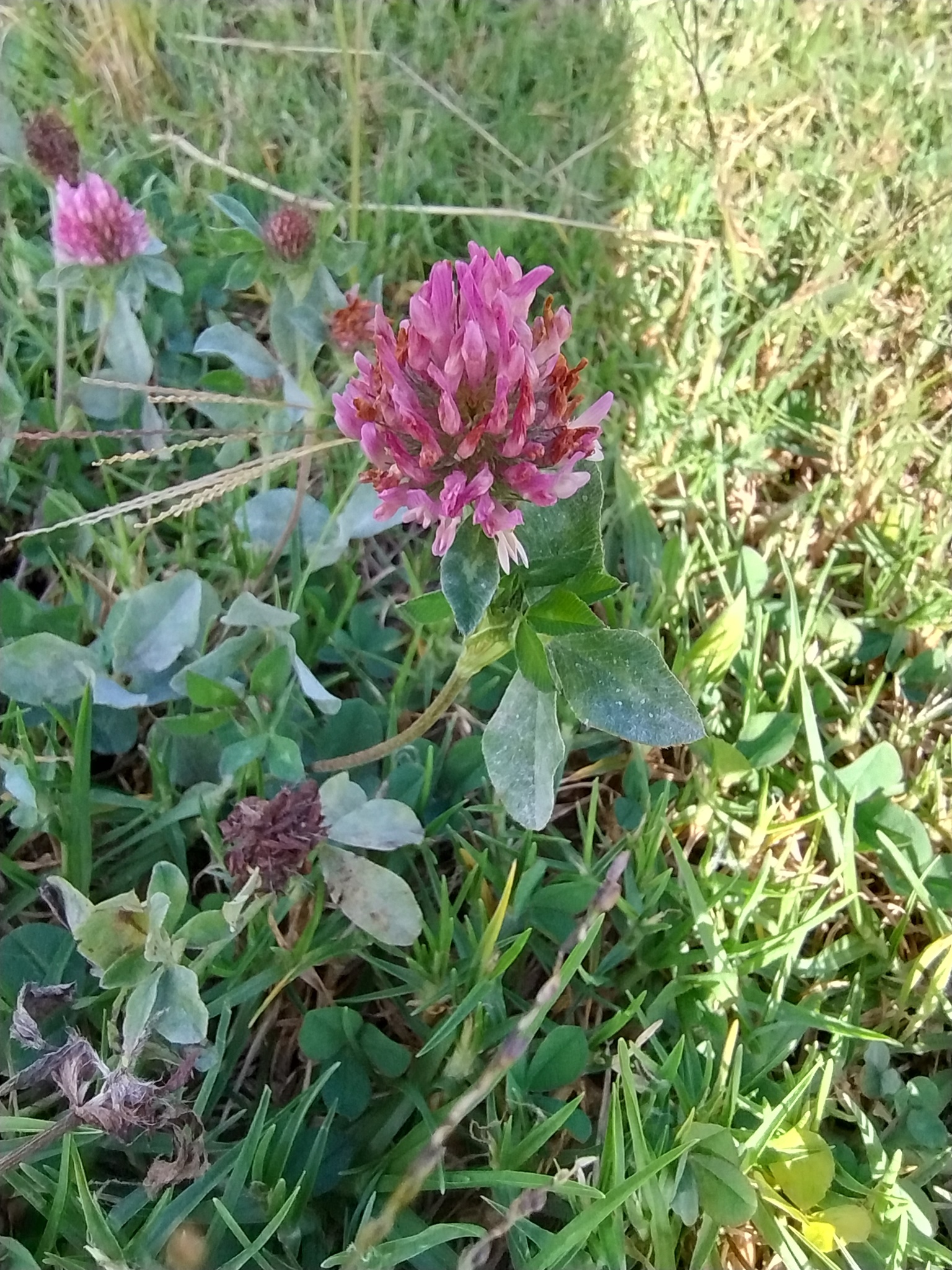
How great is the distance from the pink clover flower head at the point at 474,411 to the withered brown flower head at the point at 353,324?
14.0 inches

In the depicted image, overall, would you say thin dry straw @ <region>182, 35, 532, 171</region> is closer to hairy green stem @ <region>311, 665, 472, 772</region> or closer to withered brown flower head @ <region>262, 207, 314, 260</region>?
withered brown flower head @ <region>262, 207, 314, 260</region>

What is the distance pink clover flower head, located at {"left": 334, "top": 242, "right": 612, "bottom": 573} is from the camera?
0.65 meters

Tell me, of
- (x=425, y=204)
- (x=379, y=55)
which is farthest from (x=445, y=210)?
(x=379, y=55)

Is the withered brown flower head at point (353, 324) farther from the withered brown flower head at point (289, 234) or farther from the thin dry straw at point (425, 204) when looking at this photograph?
the thin dry straw at point (425, 204)

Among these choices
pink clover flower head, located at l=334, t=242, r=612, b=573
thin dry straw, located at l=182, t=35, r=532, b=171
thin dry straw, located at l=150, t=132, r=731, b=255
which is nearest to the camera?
pink clover flower head, located at l=334, t=242, r=612, b=573

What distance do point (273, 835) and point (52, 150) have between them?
2.79ft

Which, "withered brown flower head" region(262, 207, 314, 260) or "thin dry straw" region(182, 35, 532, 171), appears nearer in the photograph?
"withered brown flower head" region(262, 207, 314, 260)

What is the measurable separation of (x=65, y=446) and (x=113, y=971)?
0.67 m

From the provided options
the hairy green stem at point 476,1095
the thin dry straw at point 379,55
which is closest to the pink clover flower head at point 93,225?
the thin dry straw at point 379,55

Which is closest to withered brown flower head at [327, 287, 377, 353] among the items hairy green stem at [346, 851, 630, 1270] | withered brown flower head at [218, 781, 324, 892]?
withered brown flower head at [218, 781, 324, 892]

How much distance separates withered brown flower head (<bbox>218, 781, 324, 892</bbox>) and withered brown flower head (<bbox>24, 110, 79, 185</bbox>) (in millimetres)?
780

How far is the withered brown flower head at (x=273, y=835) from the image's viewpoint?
781 millimetres

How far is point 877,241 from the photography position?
148 centimetres

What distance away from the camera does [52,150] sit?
116cm
